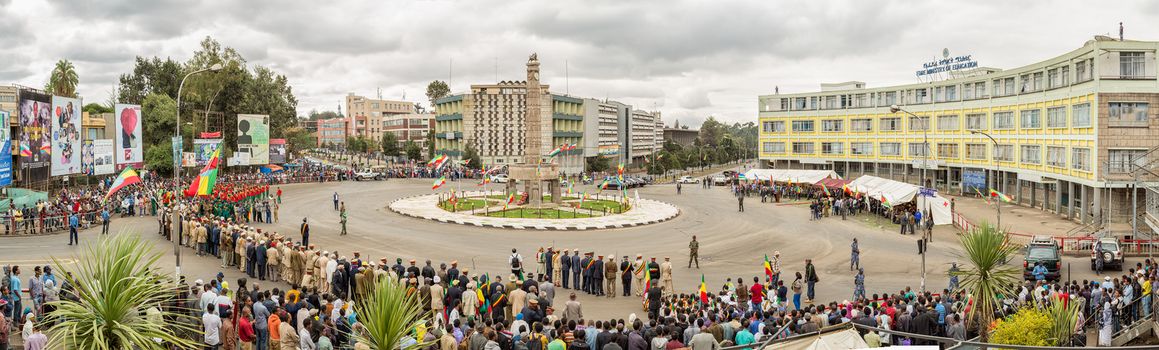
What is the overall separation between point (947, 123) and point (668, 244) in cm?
4197

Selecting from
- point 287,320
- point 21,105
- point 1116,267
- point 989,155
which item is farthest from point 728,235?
point 21,105

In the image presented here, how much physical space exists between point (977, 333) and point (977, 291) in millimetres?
1470

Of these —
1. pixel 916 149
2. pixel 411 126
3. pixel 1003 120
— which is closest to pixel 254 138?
pixel 916 149

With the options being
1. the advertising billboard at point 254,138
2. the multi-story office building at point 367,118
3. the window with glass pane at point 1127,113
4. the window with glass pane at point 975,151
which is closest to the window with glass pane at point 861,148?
the window with glass pane at point 975,151

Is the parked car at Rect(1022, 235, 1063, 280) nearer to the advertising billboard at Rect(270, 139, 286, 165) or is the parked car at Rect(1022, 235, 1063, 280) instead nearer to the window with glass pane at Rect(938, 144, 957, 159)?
the window with glass pane at Rect(938, 144, 957, 159)

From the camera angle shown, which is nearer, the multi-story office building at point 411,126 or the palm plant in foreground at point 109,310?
the palm plant in foreground at point 109,310

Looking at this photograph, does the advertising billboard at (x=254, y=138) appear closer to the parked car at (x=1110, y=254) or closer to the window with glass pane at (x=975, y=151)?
the window with glass pane at (x=975, y=151)

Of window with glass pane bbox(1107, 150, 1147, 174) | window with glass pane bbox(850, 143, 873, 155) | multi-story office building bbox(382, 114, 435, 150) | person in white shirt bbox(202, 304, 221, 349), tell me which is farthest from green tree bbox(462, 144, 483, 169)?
person in white shirt bbox(202, 304, 221, 349)

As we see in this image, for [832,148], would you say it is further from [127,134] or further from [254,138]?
[127,134]

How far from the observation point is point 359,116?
194m

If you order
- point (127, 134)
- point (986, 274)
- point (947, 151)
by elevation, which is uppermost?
point (127, 134)

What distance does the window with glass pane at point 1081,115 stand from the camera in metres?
42.0

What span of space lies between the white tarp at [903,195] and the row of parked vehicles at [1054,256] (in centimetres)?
720

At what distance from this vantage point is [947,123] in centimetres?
6638
